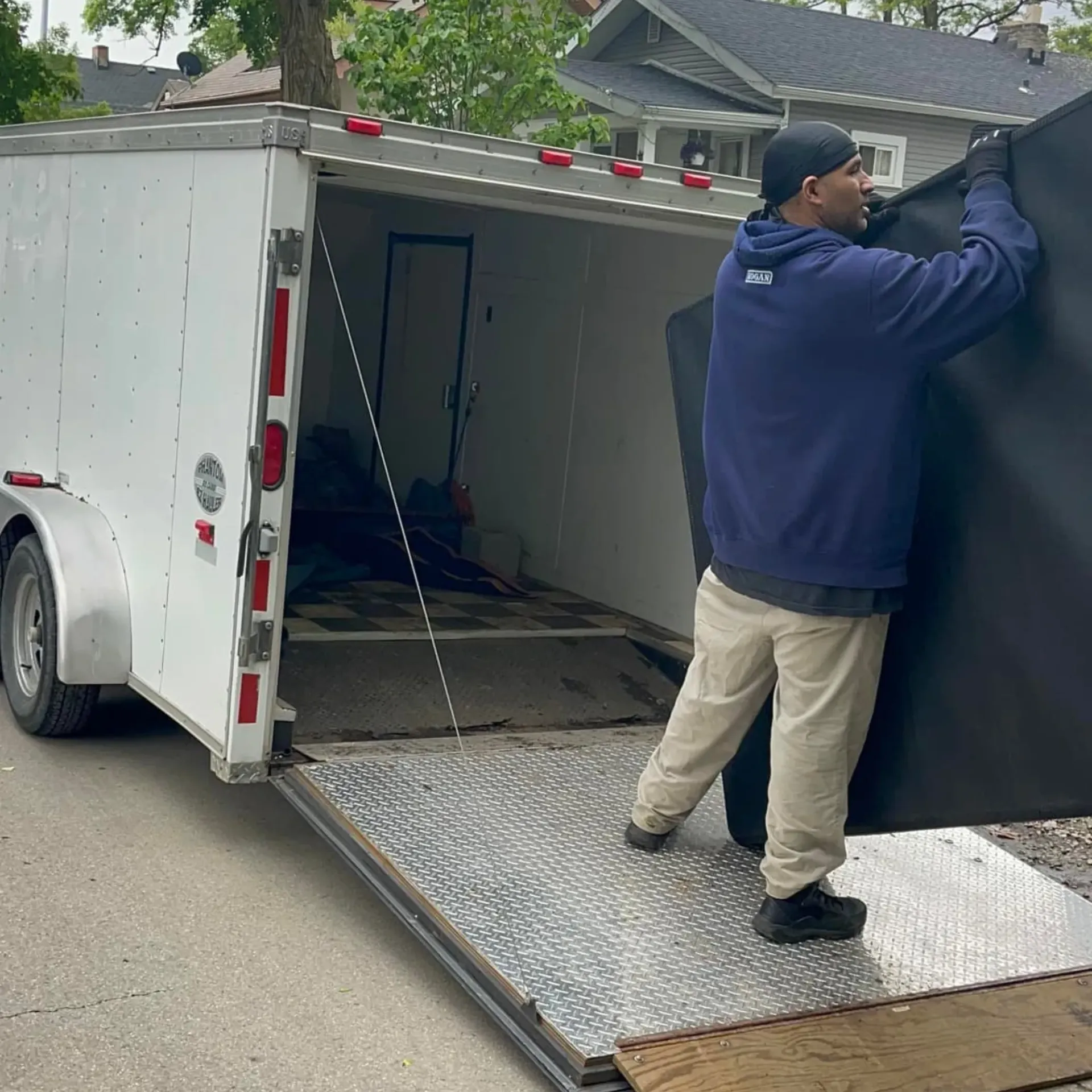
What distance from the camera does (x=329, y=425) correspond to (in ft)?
36.4

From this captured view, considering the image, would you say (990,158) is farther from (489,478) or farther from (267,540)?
(489,478)

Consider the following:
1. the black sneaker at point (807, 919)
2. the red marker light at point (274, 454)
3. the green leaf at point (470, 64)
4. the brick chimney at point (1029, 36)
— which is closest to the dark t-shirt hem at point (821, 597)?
the black sneaker at point (807, 919)

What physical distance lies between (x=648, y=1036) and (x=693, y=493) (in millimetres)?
1779

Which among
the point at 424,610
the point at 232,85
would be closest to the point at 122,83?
the point at 232,85

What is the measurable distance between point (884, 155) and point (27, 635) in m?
18.7

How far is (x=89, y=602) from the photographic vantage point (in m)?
5.44

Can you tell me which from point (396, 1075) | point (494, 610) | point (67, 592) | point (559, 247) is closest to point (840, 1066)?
point (396, 1075)

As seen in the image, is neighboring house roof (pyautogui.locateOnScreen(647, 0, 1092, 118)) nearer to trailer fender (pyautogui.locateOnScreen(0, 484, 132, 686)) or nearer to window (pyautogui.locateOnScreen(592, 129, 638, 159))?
window (pyautogui.locateOnScreen(592, 129, 638, 159))

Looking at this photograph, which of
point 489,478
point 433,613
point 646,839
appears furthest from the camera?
point 489,478

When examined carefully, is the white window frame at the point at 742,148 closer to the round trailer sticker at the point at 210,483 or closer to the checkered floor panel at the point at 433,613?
the checkered floor panel at the point at 433,613

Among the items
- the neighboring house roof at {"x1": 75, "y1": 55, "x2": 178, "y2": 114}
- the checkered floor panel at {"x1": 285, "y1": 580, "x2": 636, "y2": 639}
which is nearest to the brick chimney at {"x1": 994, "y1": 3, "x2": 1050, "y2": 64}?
the checkered floor panel at {"x1": 285, "y1": 580, "x2": 636, "y2": 639}

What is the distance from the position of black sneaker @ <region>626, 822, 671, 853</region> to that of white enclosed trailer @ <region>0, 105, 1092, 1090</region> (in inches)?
2.5

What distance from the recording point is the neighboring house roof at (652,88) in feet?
70.2

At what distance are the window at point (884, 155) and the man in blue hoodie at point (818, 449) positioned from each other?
1858cm
